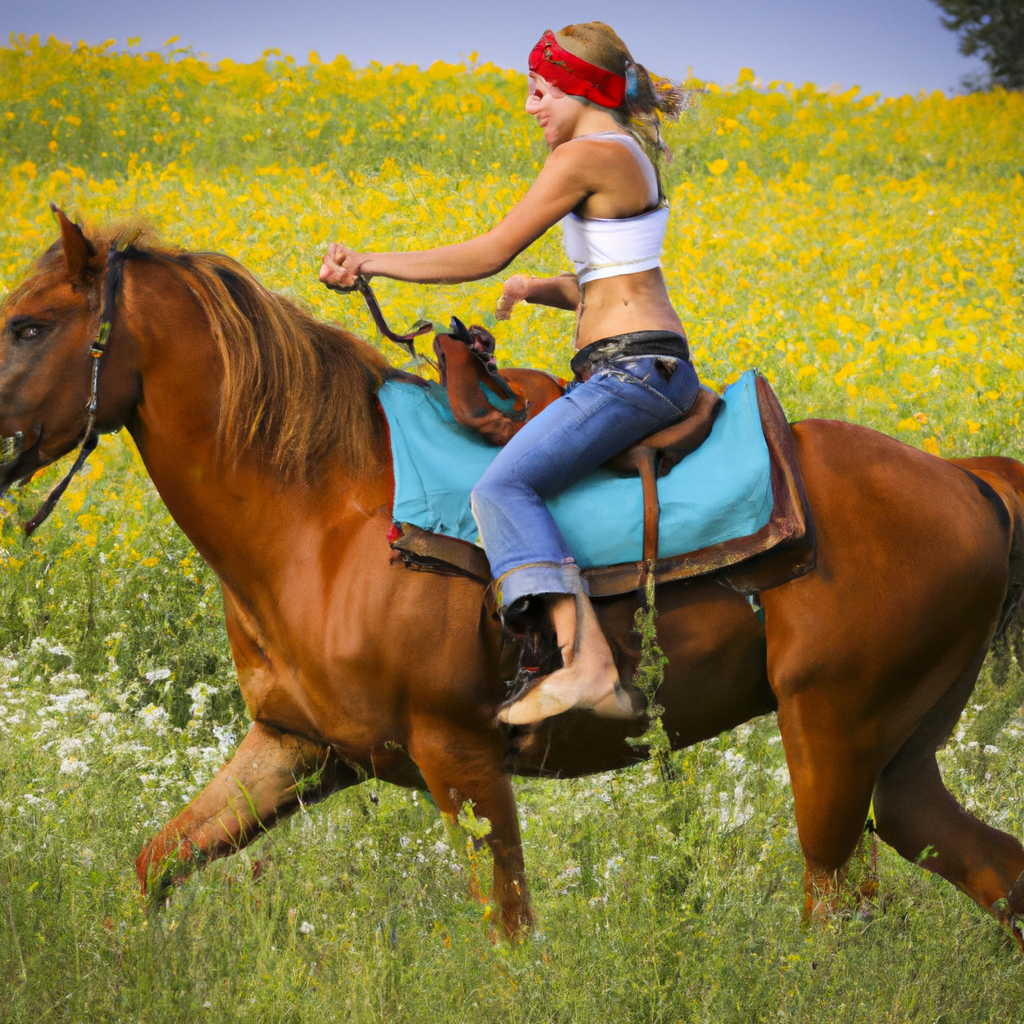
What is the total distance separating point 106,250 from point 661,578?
182cm

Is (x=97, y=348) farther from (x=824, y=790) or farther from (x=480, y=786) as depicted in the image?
(x=824, y=790)

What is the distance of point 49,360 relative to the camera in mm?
2982

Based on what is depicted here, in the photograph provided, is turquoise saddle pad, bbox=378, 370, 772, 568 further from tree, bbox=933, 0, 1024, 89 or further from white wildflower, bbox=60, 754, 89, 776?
tree, bbox=933, 0, 1024, 89

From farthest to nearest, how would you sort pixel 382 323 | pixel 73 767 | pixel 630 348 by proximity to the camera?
1. pixel 73 767
2. pixel 382 323
3. pixel 630 348

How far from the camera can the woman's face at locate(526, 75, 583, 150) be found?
3.11 m

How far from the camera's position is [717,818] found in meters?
3.43

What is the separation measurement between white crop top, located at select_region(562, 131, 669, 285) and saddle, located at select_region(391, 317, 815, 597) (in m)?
0.39

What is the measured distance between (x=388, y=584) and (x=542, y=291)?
1188mm

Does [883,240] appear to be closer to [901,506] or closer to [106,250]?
[901,506]

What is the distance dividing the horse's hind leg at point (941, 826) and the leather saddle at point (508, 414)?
46.3 inches

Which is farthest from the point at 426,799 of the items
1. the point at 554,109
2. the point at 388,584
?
the point at 554,109

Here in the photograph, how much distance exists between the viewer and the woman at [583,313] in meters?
2.96

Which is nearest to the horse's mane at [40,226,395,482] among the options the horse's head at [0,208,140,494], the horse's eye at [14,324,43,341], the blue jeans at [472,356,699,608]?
the horse's head at [0,208,140,494]

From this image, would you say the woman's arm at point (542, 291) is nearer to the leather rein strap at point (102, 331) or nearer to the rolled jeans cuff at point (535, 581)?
the rolled jeans cuff at point (535, 581)
